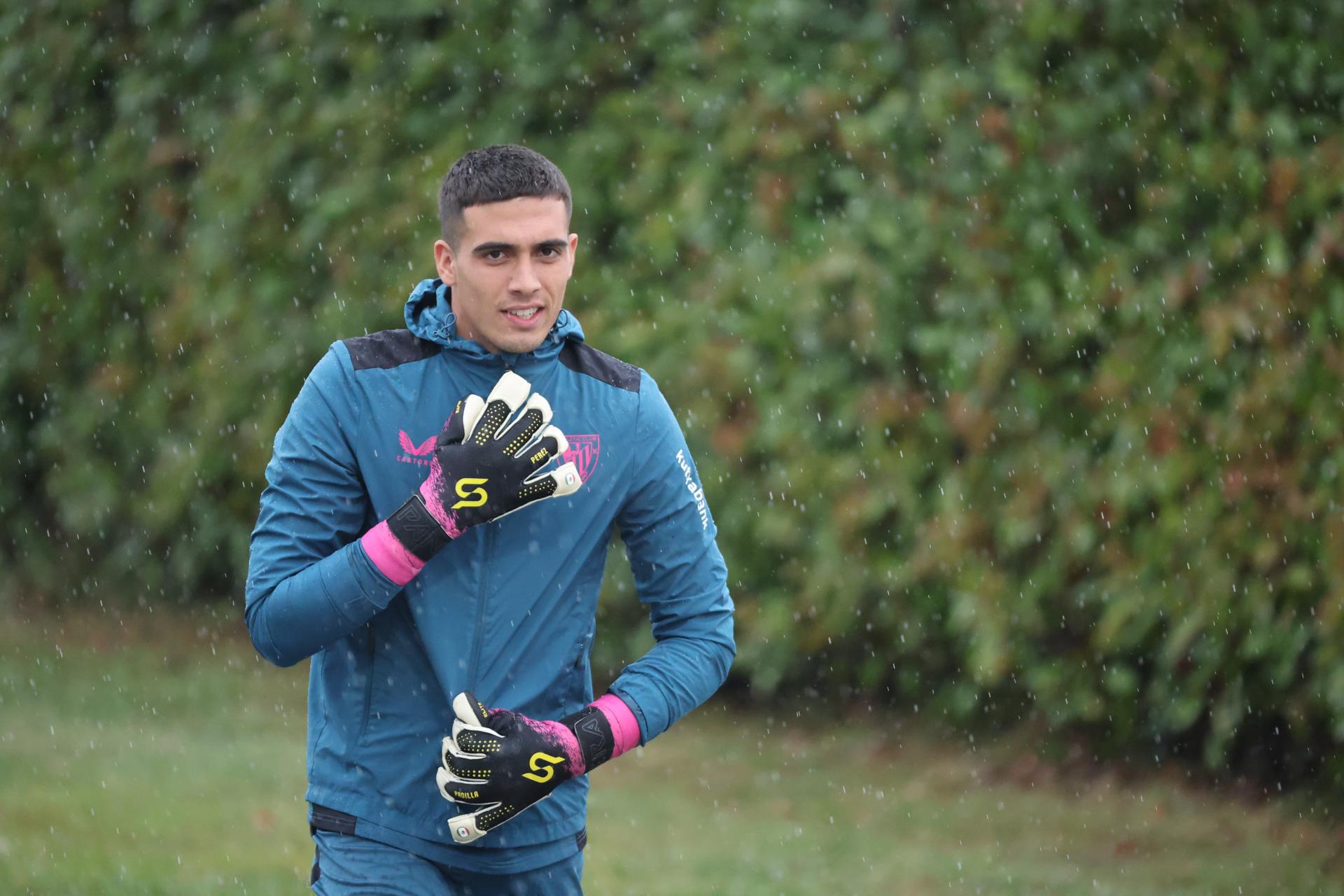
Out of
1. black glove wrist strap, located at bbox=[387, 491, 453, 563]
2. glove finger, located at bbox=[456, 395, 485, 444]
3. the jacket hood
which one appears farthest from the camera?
the jacket hood

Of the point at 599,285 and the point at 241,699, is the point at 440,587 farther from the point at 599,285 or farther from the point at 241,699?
the point at 241,699

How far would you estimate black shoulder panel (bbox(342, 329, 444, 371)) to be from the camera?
353 cm

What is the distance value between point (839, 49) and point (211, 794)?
438 cm

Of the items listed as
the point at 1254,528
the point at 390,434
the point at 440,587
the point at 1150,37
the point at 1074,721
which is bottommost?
the point at 1074,721

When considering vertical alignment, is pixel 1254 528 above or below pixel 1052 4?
below

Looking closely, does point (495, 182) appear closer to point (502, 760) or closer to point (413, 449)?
point (413, 449)

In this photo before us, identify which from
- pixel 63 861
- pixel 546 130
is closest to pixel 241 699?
pixel 63 861

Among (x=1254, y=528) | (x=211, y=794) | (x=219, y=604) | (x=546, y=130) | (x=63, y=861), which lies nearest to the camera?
(x=63, y=861)

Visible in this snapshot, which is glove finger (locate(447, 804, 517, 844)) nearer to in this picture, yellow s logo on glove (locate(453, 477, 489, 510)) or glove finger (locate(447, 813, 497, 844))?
glove finger (locate(447, 813, 497, 844))

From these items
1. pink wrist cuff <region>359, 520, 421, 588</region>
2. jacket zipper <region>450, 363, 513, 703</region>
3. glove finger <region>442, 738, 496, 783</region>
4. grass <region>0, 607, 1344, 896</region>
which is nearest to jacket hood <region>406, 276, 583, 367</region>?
jacket zipper <region>450, 363, 513, 703</region>

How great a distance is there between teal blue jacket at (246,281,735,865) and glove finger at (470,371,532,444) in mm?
214

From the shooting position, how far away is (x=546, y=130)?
342 inches

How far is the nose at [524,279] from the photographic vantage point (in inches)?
136

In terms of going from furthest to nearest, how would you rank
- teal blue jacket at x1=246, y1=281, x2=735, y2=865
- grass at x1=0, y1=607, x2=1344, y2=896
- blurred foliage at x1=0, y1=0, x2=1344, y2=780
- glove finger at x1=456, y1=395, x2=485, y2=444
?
Result: blurred foliage at x1=0, y1=0, x2=1344, y2=780
grass at x1=0, y1=607, x2=1344, y2=896
teal blue jacket at x1=246, y1=281, x2=735, y2=865
glove finger at x1=456, y1=395, x2=485, y2=444
